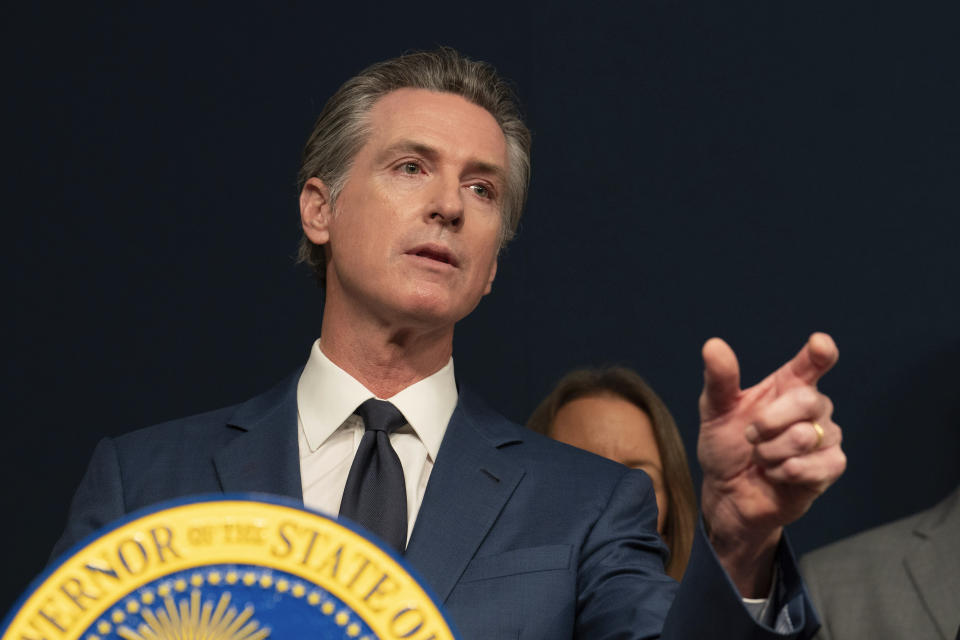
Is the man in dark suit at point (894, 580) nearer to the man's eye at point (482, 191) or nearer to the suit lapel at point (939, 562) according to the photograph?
the suit lapel at point (939, 562)

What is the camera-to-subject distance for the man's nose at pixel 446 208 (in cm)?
137

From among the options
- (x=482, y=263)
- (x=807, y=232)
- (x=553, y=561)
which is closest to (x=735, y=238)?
(x=807, y=232)

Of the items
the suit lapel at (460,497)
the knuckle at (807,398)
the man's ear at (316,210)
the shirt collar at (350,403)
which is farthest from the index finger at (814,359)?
the man's ear at (316,210)

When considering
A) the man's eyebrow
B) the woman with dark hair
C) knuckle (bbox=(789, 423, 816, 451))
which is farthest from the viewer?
the woman with dark hair

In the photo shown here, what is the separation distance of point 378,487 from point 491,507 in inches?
4.5

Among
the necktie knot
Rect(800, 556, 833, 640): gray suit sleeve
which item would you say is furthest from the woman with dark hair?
the necktie knot

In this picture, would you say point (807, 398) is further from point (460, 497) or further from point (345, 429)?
point (345, 429)

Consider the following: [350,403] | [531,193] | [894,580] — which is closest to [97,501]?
[350,403]

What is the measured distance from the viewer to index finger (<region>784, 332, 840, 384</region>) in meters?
0.83

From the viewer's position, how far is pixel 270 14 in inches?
92.7

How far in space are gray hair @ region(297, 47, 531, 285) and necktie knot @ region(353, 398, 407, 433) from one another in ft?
0.96

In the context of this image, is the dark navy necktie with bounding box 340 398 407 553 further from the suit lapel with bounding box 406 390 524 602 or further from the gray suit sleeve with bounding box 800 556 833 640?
the gray suit sleeve with bounding box 800 556 833 640

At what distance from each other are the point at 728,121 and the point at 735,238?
0.70 ft

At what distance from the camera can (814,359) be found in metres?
0.83
